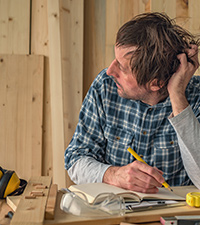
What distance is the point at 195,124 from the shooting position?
1288 mm

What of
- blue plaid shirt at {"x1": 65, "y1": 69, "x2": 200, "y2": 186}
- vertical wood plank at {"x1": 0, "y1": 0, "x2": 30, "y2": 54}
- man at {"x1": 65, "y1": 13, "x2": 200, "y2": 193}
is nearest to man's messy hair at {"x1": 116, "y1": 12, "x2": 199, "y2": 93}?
man at {"x1": 65, "y1": 13, "x2": 200, "y2": 193}

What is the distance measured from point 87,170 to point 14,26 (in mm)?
1840

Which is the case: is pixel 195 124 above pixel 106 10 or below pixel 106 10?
below

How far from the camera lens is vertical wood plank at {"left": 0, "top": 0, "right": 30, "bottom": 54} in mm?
2674

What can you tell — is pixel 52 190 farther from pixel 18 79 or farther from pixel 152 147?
pixel 18 79

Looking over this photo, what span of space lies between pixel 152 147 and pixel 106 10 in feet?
4.92

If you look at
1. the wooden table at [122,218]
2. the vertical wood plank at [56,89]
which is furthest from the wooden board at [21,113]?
the wooden table at [122,218]

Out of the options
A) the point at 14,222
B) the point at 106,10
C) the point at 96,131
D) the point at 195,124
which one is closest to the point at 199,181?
the point at 195,124

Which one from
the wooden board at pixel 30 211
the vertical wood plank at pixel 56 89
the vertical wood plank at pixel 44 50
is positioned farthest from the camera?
the vertical wood plank at pixel 44 50

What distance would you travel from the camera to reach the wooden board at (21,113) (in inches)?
102

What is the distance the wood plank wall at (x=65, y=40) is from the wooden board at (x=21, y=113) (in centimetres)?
8

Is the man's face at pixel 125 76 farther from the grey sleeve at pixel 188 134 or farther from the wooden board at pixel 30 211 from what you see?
the wooden board at pixel 30 211

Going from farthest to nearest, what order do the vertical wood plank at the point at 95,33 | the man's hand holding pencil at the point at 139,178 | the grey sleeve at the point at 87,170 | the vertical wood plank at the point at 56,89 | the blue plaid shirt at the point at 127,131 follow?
the vertical wood plank at the point at 95,33 < the vertical wood plank at the point at 56,89 < the blue plaid shirt at the point at 127,131 < the grey sleeve at the point at 87,170 < the man's hand holding pencil at the point at 139,178

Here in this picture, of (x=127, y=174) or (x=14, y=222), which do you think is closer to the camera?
(x=14, y=222)
